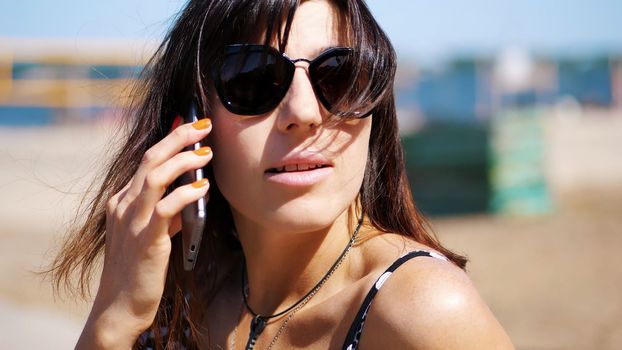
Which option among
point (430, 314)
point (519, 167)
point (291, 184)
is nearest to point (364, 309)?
point (430, 314)

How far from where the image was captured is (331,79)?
1.83m

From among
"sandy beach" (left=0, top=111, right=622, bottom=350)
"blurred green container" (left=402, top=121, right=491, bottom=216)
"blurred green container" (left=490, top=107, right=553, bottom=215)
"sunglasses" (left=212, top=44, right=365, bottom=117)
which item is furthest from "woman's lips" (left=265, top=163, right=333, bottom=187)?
"blurred green container" (left=402, top=121, right=491, bottom=216)

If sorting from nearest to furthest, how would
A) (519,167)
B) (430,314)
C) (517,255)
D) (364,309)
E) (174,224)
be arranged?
(430,314)
(364,309)
(174,224)
(517,255)
(519,167)

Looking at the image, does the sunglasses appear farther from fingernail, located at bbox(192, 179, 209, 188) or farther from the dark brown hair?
fingernail, located at bbox(192, 179, 209, 188)

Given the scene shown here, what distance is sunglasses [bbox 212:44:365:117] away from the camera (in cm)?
182

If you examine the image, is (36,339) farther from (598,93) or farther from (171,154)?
(598,93)

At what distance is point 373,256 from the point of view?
6.20ft

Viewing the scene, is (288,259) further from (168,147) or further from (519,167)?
(519,167)

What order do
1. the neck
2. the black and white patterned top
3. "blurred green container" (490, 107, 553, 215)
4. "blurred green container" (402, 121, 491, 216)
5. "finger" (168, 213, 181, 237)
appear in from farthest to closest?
"blurred green container" (402, 121, 491, 216), "blurred green container" (490, 107, 553, 215), the neck, "finger" (168, 213, 181, 237), the black and white patterned top

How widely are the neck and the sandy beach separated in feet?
2.07

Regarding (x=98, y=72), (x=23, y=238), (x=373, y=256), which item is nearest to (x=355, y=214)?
(x=373, y=256)

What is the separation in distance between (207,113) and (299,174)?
12.8 inches

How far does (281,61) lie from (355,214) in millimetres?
507

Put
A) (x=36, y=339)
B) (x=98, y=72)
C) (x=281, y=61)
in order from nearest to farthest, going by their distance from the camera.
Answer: (x=281, y=61), (x=98, y=72), (x=36, y=339)
